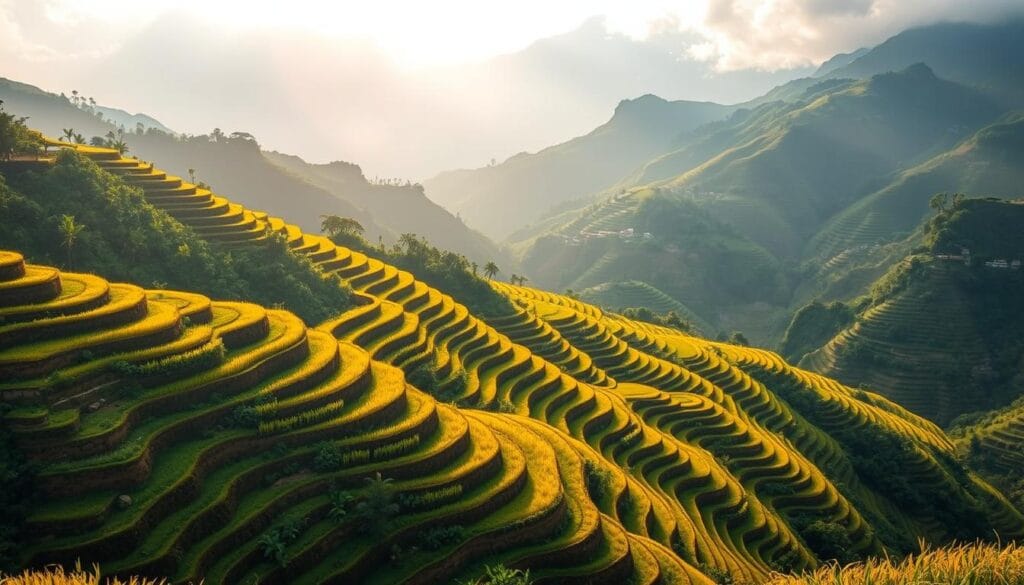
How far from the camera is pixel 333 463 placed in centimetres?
1441

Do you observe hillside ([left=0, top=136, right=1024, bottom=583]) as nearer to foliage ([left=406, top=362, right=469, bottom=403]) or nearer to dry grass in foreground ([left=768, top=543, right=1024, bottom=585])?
foliage ([left=406, top=362, right=469, bottom=403])

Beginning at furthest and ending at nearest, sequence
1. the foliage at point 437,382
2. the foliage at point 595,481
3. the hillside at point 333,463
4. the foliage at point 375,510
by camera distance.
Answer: the foliage at point 437,382
the foliage at point 595,481
the foliage at point 375,510
the hillside at point 333,463

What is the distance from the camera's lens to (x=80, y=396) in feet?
43.6

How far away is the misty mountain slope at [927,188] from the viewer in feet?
460

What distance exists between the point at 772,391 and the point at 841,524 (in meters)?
22.1

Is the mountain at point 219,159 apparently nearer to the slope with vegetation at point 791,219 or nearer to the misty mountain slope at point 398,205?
the misty mountain slope at point 398,205

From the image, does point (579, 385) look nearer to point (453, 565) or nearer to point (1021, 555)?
point (453, 565)

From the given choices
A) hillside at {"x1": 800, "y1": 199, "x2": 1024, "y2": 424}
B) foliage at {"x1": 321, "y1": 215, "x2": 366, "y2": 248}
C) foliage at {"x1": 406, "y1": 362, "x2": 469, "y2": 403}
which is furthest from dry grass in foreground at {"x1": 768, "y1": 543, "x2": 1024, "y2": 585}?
hillside at {"x1": 800, "y1": 199, "x2": 1024, "y2": 424}

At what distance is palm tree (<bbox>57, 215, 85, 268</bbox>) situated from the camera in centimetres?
2344

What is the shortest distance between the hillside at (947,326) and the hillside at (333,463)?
54.4m

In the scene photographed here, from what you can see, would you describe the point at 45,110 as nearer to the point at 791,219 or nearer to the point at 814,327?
the point at 814,327

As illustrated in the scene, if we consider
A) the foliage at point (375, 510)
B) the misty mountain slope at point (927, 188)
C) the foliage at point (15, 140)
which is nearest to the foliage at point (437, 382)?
the foliage at point (375, 510)

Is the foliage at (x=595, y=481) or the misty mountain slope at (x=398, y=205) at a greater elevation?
the misty mountain slope at (x=398, y=205)

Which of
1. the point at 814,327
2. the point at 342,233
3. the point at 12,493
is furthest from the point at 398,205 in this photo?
the point at 12,493
